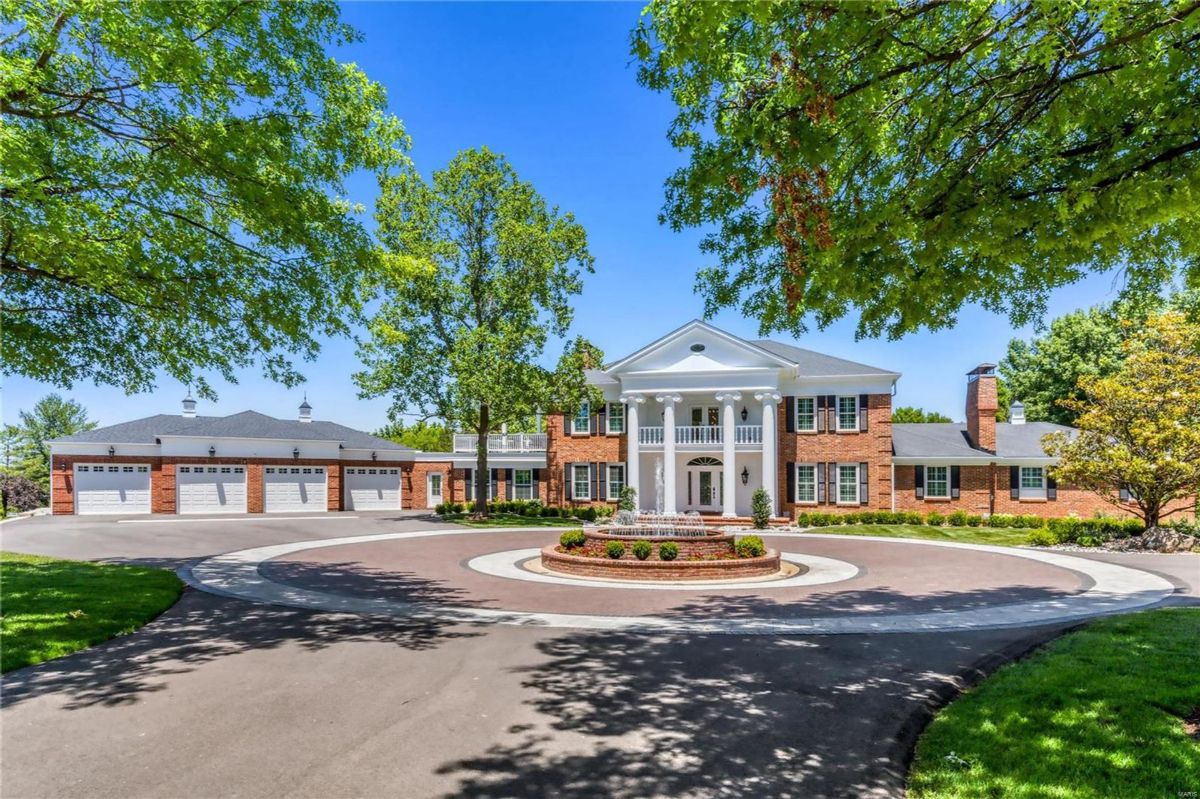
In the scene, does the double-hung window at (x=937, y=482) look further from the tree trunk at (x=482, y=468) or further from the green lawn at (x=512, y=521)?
the tree trunk at (x=482, y=468)

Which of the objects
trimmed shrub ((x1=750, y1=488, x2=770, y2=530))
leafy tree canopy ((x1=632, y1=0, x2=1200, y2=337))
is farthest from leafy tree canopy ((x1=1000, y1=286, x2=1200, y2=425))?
leafy tree canopy ((x1=632, y1=0, x2=1200, y2=337))

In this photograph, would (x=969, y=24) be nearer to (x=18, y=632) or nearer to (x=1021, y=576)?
(x=18, y=632)

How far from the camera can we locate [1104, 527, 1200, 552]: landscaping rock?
1878 centimetres

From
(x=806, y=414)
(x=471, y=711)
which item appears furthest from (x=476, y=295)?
(x=471, y=711)

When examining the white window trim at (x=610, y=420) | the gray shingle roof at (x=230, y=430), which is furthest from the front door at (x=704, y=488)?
the gray shingle roof at (x=230, y=430)

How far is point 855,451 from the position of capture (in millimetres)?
27375

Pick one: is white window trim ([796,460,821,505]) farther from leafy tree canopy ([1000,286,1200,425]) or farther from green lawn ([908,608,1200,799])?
green lawn ([908,608,1200,799])

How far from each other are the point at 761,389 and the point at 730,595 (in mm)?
16017

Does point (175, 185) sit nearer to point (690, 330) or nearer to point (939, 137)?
point (939, 137)

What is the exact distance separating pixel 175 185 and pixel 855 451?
25.2 metres

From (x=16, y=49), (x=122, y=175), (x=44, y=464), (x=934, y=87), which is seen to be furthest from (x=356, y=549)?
(x=44, y=464)

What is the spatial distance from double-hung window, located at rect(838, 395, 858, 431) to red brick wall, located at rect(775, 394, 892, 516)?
1.12 feet

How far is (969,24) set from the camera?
193 inches

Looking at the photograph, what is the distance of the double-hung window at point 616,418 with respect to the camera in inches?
1200
